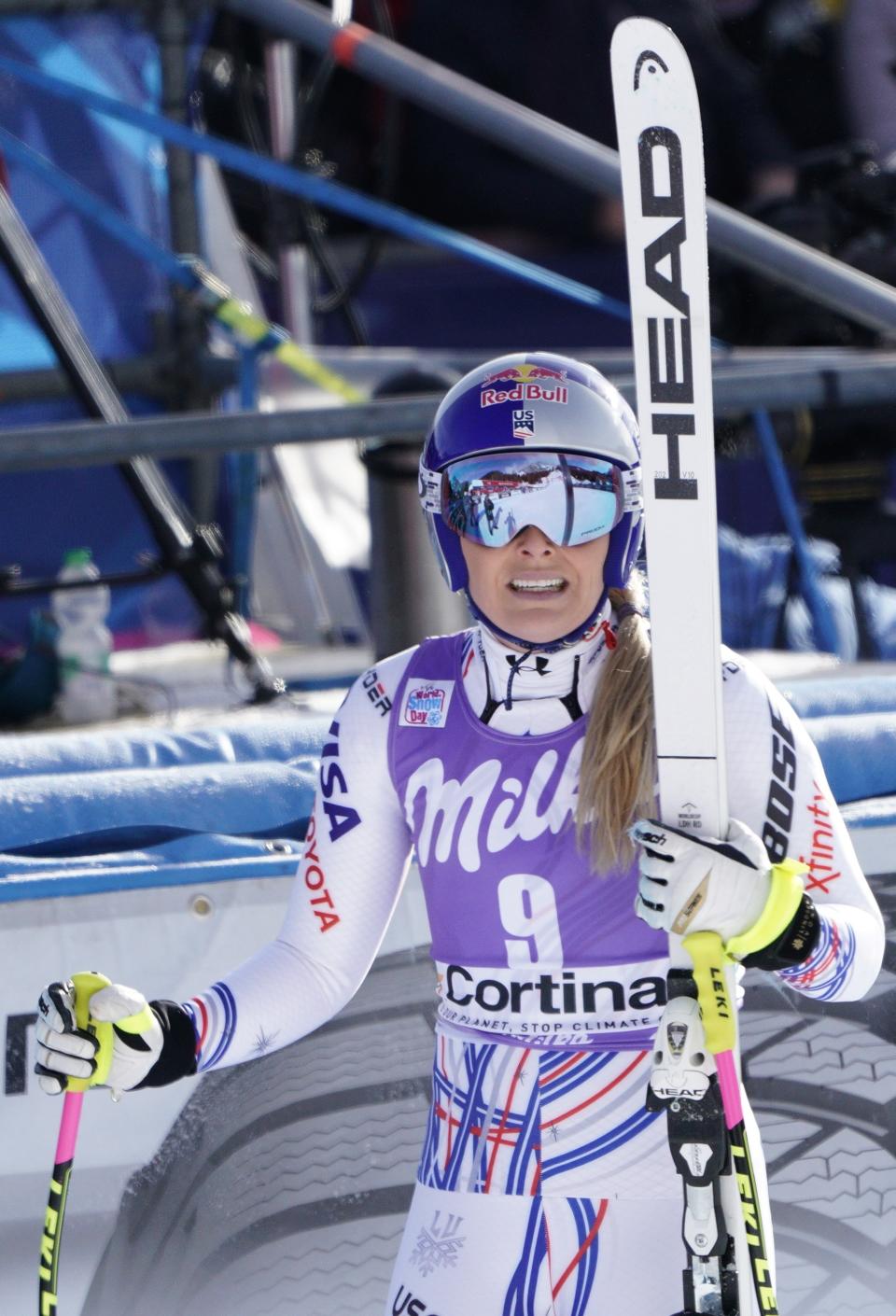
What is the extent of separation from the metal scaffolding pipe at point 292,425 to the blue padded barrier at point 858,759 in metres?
1.17

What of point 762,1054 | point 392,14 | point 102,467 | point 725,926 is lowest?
point 725,926

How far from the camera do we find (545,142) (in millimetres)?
4277

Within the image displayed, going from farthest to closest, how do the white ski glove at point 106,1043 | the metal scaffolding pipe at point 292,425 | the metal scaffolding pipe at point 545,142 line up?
the metal scaffolding pipe at point 545,142
the metal scaffolding pipe at point 292,425
the white ski glove at point 106,1043

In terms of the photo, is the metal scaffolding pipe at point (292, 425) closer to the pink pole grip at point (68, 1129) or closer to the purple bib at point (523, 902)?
the purple bib at point (523, 902)

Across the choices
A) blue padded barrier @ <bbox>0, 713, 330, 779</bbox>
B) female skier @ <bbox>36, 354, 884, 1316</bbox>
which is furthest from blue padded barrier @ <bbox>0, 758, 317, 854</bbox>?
female skier @ <bbox>36, 354, 884, 1316</bbox>

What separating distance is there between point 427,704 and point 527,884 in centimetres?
27

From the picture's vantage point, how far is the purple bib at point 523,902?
2.10 metres

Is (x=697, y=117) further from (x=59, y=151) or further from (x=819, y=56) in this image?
(x=819, y=56)

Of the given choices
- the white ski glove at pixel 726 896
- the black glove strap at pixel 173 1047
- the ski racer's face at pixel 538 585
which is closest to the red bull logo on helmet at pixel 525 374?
the ski racer's face at pixel 538 585

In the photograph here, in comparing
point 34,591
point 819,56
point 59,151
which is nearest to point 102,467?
point 59,151

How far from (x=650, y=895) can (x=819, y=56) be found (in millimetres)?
7544

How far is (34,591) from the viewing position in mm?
4965

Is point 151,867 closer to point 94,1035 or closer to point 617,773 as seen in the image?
point 94,1035

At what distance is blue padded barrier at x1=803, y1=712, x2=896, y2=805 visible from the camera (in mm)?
2814
